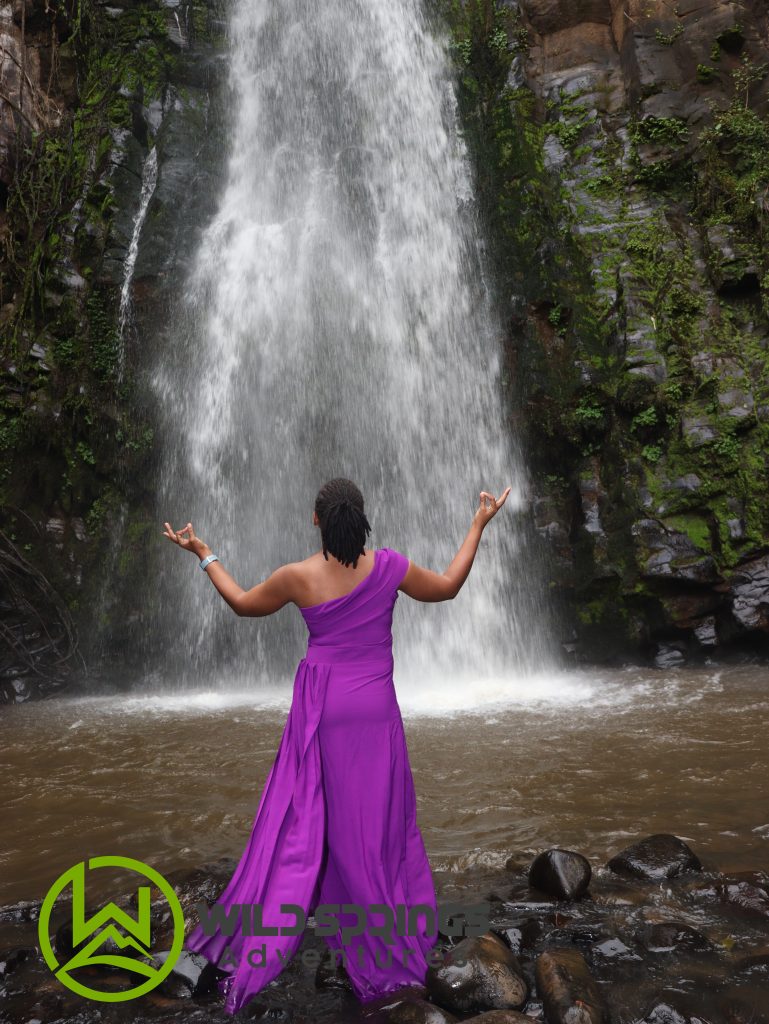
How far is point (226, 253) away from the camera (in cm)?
1188

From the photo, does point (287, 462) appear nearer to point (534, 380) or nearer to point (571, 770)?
point (534, 380)

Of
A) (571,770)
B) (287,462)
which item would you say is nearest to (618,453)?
(287,462)

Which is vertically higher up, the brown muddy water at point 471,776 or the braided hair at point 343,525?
the braided hair at point 343,525

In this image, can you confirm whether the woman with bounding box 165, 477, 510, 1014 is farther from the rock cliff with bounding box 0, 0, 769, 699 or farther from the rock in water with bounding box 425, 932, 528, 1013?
the rock cliff with bounding box 0, 0, 769, 699

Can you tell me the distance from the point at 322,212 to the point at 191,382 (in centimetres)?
363

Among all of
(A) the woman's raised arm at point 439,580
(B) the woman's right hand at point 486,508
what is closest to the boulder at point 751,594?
(B) the woman's right hand at point 486,508

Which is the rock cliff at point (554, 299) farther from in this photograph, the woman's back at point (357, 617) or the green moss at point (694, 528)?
the woman's back at point (357, 617)

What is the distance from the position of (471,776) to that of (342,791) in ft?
8.01

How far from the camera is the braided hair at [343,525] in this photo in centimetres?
264

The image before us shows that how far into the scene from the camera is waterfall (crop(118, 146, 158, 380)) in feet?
37.0

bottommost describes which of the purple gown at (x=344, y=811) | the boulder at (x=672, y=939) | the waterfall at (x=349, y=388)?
the boulder at (x=672, y=939)

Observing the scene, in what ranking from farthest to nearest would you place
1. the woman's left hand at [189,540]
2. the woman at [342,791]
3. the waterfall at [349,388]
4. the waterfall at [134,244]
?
1. the waterfall at [134,244]
2. the waterfall at [349,388]
3. the woman's left hand at [189,540]
4. the woman at [342,791]

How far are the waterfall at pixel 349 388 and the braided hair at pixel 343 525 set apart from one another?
6.61 m

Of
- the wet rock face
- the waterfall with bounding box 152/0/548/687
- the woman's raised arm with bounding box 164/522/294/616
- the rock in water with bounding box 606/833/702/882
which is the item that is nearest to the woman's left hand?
the woman's raised arm with bounding box 164/522/294/616
